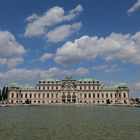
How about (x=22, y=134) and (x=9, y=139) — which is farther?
(x=22, y=134)

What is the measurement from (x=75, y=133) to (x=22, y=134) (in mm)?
6653

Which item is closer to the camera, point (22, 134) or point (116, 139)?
point (116, 139)

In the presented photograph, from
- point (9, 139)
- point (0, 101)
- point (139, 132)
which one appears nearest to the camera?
point (9, 139)

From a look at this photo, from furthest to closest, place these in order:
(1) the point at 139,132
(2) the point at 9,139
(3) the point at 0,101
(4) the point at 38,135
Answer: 1. (3) the point at 0,101
2. (1) the point at 139,132
3. (4) the point at 38,135
4. (2) the point at 9,139

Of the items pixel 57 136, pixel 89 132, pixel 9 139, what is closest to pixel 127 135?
pixel 89 132

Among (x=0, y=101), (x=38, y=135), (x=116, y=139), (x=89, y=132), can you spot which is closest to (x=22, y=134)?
(x=38, y=135)

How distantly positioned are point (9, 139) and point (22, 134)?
377 cm

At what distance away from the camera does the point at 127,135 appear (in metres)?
35.7

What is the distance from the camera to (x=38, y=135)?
1404 inches

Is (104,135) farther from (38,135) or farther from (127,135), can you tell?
(38,135)

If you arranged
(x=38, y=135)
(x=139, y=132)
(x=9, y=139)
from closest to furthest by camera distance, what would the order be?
(x=9, y=139) → (x=38, y=135) → (x=139, y=132)

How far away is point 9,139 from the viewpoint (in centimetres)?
3297

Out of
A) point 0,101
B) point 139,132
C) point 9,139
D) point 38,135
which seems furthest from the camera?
point 0,101

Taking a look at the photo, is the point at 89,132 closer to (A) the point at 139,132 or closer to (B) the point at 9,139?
(A) the point at 139,132
